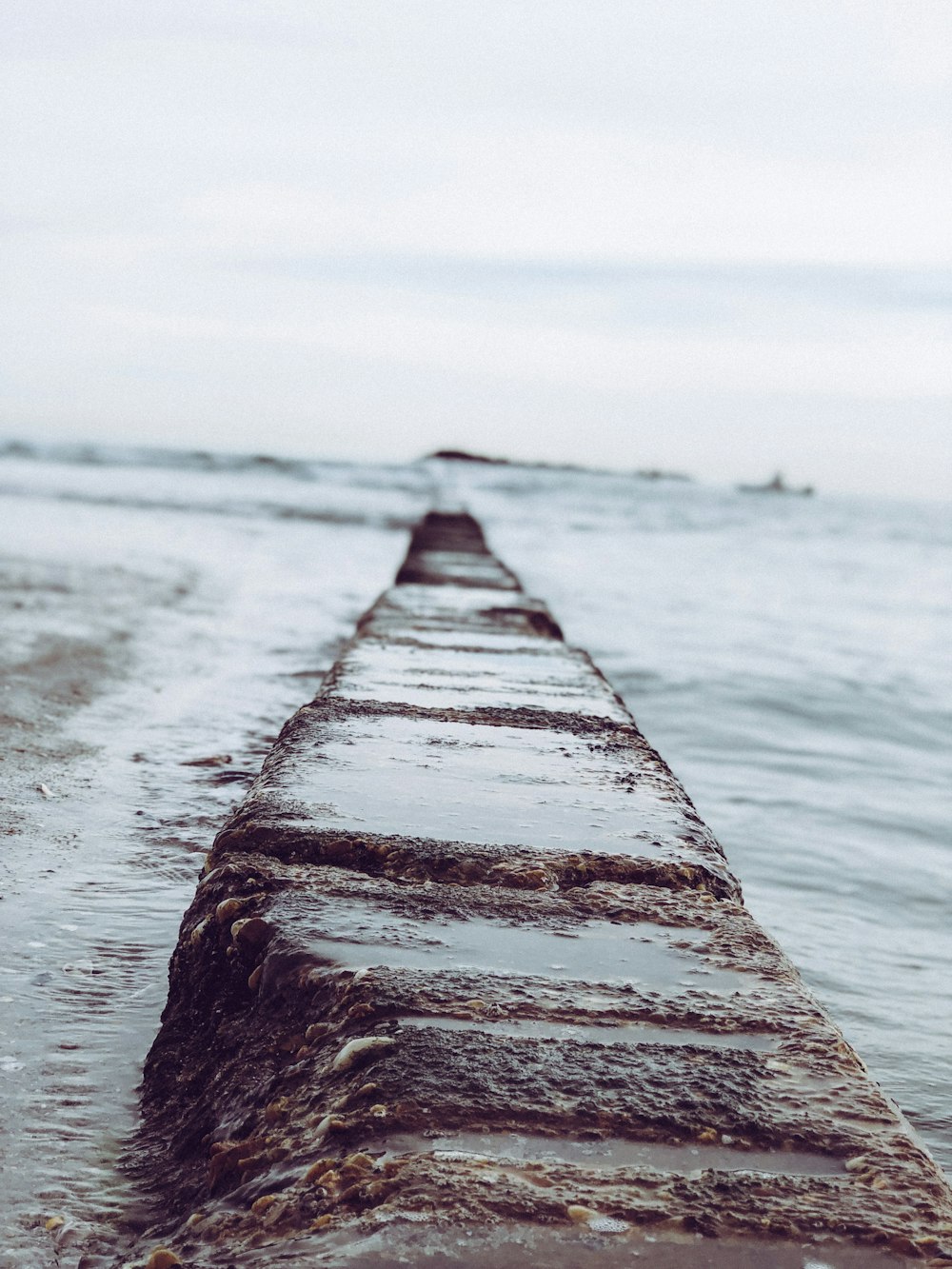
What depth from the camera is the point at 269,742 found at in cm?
386

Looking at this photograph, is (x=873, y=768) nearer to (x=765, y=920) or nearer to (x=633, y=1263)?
(x=765, y=920)

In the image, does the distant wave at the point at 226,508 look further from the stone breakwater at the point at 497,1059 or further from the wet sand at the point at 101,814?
the stone breakwater at the point at 497,1059

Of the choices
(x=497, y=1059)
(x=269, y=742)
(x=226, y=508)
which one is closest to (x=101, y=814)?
(x=269, y=742)

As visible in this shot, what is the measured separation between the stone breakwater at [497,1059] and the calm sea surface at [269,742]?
8.2 inches

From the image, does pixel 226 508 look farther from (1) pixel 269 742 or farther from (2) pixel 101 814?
(2) pixel 101 814

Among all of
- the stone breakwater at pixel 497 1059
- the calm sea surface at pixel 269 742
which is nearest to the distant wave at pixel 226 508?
the calm sea surface at pixel 269 742

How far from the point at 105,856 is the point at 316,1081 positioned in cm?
145

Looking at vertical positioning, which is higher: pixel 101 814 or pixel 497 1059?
pixel 497 1059

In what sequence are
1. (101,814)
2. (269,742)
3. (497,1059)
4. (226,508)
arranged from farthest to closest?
1. (226,508)
2. (269,742)
3. (101,814)
4. (497,1059)

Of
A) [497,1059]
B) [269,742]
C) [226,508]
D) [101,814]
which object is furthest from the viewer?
[226,508]

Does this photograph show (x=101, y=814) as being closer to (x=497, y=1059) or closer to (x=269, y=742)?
(x=269, y=742)

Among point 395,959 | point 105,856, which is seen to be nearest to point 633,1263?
point 395,959

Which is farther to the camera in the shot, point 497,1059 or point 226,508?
point 226,508

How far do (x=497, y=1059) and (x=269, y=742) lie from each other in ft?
8.94
